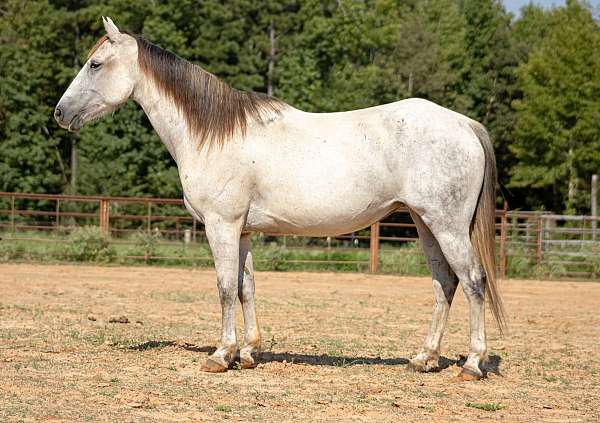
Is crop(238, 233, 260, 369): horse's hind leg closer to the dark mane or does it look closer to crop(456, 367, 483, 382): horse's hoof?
the dark mane

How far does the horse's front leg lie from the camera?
694 cm

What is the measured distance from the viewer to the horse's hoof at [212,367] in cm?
686

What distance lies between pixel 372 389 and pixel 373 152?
6.03 feet

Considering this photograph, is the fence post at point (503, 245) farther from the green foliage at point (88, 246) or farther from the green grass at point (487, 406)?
the green grass at point (487, 406)

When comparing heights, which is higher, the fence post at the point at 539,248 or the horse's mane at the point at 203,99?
→ the horse's mane at the point at 203,99

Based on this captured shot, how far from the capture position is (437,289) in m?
7.30

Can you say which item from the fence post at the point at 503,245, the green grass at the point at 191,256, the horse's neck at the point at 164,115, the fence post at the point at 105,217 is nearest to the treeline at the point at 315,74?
the green grass at the point at 191,256

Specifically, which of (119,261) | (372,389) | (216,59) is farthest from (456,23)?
(372,389)

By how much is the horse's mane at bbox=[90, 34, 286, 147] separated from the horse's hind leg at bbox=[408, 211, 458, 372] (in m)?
1.58

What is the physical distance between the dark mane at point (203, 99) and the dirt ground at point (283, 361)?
1.95 metres

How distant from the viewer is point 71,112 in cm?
736

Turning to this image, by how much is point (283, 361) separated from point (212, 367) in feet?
2.46

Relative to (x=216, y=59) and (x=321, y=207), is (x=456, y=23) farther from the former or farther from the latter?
(x=321, y=207)

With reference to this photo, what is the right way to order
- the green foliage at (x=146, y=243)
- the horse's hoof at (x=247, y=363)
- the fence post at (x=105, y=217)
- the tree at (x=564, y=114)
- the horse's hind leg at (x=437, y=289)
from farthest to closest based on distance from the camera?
the tree at (x=564, y=114) < the green foliage at (x=146, y=243) < the fence post at (x=105, y=217) < the horse's hind leg at (x=437, y=289) < the horse's hoof at (x=247, y=363)
